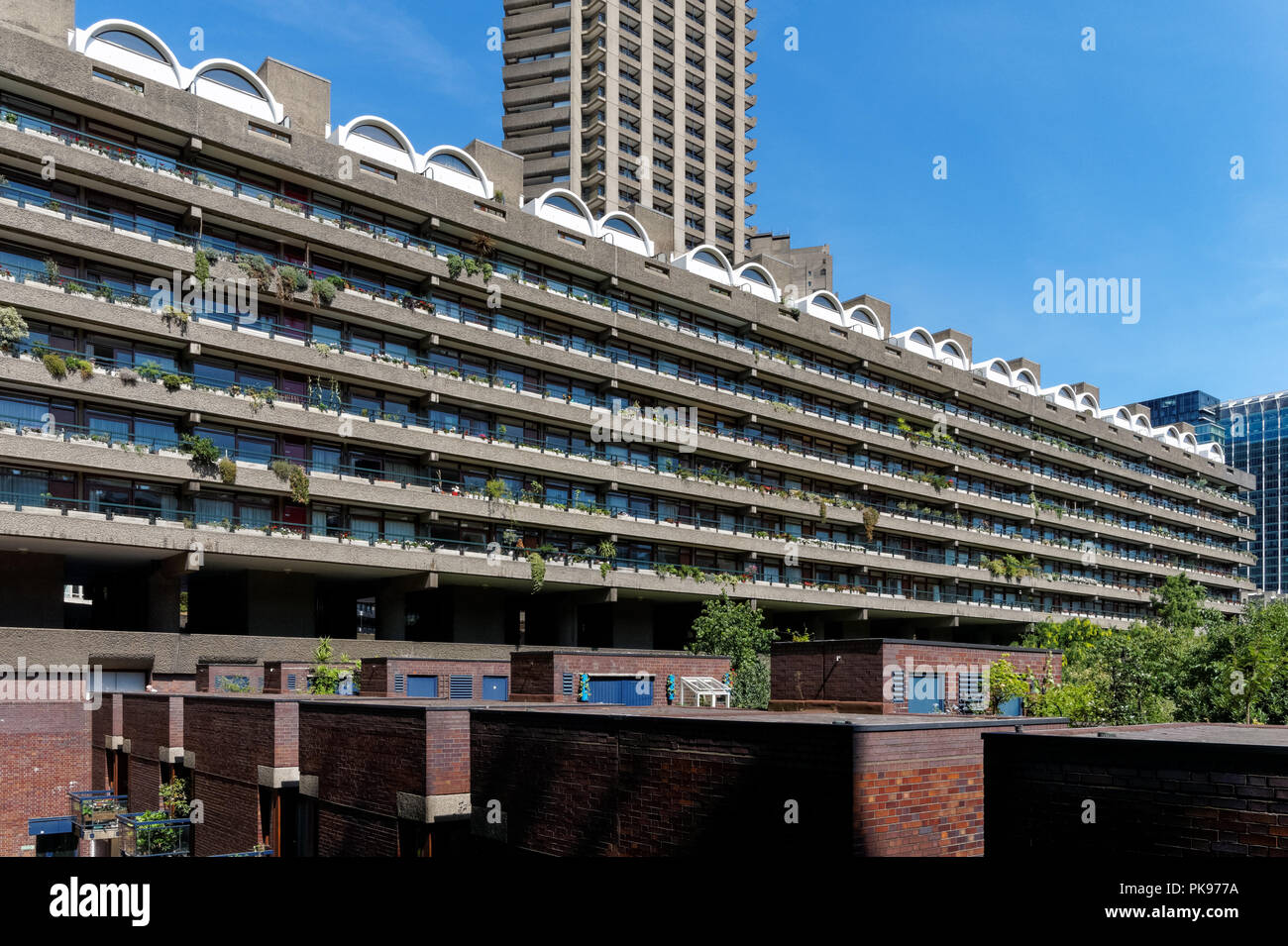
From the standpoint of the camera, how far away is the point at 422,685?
36.8 m

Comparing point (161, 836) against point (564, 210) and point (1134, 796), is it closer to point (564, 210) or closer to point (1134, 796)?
point (1134, 796)

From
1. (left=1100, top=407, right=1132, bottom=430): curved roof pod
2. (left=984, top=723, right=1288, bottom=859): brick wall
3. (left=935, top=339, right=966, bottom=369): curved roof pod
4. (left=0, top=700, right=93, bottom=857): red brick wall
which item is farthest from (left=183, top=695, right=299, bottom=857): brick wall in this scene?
(left=1100, top=407, right=1132, bottom=430): curved roof pod

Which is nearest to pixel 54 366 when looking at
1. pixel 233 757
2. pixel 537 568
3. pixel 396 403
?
pixel 396 403

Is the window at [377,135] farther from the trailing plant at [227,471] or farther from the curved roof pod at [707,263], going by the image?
the curved roof pod at [707,263]

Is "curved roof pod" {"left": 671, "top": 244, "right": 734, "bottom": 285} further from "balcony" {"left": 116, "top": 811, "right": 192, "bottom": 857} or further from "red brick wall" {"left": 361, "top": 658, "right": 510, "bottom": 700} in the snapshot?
"balcony" {"left": 116, "top": 811, "right": 192, "bottom": 857}

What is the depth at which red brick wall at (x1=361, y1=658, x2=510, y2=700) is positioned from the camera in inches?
1308

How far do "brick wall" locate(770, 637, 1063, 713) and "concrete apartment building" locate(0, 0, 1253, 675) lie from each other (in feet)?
66.1

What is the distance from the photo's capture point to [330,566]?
45.3 meters

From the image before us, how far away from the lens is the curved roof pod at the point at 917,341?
76.7 meters

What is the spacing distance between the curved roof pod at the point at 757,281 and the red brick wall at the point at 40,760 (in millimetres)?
44428

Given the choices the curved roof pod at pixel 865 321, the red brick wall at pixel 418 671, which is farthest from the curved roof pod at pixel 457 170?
the curved roof pod at pixel 865 321
